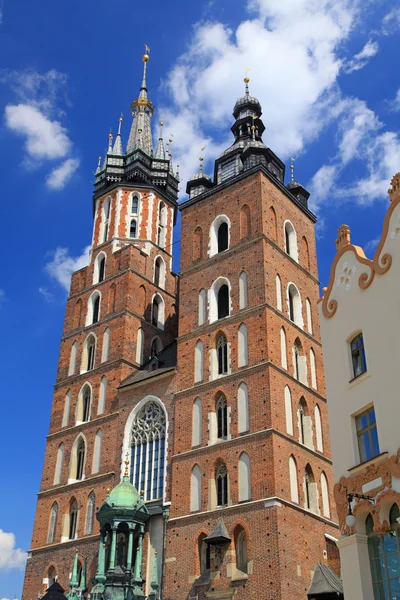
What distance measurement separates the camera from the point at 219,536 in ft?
81.9

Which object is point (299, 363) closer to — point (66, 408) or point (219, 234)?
point (219, 234)

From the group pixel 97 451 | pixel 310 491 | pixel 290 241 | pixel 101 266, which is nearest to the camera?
pixel 310 491

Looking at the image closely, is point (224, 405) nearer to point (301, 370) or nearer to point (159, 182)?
point (301, 370)

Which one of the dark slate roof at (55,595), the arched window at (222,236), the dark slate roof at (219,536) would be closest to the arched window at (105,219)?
the arched window at (222,236)

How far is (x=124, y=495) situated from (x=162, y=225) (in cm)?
1930

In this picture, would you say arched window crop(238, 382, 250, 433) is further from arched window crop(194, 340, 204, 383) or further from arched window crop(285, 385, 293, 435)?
arched window crop(194, 340, 204, 383)

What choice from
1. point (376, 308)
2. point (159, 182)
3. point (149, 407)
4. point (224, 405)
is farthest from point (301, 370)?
point (159, 182)

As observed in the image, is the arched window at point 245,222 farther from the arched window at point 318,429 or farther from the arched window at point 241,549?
the arched window at point 241,549

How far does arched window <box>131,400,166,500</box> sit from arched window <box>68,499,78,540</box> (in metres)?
3.39

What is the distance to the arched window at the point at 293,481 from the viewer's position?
26.1 metres

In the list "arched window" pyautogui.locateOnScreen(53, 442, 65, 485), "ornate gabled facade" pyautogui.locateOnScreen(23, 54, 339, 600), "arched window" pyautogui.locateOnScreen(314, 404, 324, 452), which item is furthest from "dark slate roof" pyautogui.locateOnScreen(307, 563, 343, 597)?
"arched window" pyautogui.locateOnScreen(53, 442, 65, 485)

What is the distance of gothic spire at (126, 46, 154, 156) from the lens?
154 feet

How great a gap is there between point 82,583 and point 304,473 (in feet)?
30.9

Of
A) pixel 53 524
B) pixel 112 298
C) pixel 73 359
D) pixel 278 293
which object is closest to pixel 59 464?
pixel 53 524
